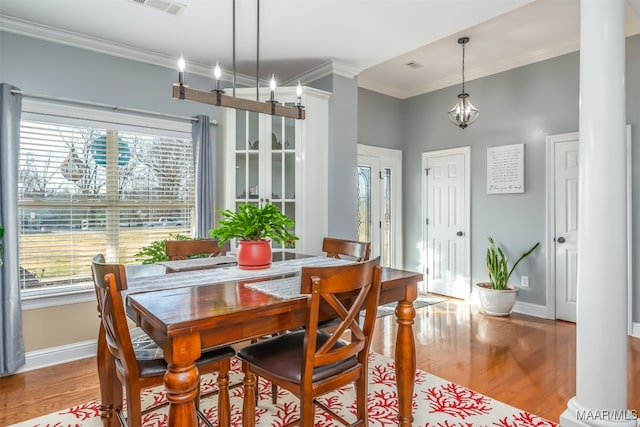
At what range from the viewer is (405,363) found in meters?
1.95

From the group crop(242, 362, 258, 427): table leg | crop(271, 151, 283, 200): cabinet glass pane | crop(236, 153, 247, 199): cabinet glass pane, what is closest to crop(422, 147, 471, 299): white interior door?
crop(271, 151, 283, 200): cabinet glass pane

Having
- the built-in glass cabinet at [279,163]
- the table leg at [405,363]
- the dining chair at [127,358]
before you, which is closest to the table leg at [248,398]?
the dining chair at [127,358]

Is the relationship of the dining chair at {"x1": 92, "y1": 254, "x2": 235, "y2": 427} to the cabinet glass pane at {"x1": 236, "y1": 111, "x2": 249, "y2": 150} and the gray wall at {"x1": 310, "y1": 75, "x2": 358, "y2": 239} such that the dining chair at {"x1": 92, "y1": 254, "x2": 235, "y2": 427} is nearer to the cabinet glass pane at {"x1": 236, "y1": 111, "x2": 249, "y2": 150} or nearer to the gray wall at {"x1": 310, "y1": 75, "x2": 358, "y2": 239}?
the cabinet glass pane at {"x1": 236, "y1": 111, "x2": 249, "y2": 150}

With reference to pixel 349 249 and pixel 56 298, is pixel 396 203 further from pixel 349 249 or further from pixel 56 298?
pixel 56 298

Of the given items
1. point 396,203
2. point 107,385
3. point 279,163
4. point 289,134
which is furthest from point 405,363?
point 396,203

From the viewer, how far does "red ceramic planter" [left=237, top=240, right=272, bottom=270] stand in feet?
7.28

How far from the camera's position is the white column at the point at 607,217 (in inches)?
75.9

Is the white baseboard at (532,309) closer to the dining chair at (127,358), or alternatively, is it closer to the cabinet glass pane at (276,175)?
the cabinet glass pane at (276,175)

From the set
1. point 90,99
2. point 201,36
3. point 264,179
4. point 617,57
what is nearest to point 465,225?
point 264,179

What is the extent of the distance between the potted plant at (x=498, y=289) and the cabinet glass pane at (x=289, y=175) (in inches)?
94.2

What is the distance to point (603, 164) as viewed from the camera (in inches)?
76.4

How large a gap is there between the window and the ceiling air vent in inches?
41.2

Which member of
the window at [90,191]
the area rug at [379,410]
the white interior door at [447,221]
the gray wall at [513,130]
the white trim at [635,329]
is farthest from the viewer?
the white interior door at [447,221]

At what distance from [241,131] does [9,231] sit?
2.01 m
